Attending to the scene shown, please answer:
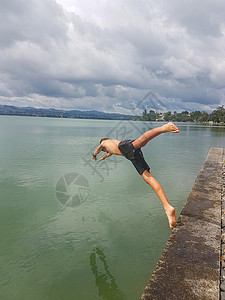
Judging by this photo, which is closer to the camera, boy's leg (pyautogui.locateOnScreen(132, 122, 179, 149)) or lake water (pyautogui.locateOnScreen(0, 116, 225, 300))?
boy's leg (pyautogui.locateOnScreen(132, 122, 179, 149))

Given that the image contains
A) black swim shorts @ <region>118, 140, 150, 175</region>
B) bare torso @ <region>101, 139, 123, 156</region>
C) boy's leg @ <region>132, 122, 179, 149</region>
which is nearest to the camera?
boy's leg @ <region>132, 122, 179, 149</region>

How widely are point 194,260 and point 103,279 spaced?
2105mm

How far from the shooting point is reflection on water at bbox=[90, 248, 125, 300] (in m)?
4.53

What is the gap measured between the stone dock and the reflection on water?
1158mm

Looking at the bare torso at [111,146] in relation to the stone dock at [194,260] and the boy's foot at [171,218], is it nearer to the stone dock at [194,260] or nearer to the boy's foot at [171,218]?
the boy's foot at [171,218]

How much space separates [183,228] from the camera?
5.81 meters

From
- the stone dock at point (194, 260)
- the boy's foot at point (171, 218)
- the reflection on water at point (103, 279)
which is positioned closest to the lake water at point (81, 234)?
the reflection on water at point (103, 279)

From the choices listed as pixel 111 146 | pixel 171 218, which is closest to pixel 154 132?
pixel 111 146

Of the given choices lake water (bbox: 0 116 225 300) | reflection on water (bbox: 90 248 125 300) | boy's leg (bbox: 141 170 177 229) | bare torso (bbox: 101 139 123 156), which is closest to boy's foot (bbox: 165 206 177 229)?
boy's leg (bbox: 141 170 177 229)

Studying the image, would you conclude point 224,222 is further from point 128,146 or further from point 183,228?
point 128,146

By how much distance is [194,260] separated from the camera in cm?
440

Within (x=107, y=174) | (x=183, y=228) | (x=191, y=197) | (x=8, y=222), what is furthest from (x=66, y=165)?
(x=183, y=228)

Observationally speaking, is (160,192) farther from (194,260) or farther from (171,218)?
(194,260)

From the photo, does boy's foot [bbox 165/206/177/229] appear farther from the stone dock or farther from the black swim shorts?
the black swim shorts
